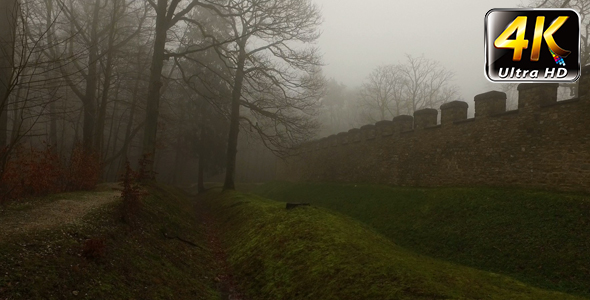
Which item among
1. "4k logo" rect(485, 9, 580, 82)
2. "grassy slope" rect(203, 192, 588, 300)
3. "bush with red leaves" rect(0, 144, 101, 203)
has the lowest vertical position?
"grassy slope" rect(203, 192, 588, 300)

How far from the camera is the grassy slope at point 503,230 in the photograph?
654 cm

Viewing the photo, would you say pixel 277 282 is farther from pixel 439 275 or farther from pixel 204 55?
pixel 204 55

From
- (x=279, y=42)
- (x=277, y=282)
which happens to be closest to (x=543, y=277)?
(x=277, y=282)

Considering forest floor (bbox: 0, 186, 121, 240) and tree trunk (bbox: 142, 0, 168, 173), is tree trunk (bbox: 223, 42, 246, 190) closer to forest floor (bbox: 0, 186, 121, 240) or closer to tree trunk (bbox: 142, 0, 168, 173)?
tree trunk (bbox: 142, 0, 168, 173)

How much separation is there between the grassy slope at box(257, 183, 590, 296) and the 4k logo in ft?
9.98

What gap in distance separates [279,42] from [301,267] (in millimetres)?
14920

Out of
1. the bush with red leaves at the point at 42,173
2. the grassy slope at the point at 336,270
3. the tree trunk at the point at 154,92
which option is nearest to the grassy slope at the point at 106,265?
the bush with red leaves at the point at 42,173

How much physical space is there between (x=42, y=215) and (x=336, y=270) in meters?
5.33

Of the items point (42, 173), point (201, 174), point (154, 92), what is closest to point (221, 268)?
point (42, 173)

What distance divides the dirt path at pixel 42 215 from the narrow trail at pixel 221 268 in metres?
2.86

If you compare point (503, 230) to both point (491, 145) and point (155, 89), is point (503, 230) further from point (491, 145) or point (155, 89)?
point (155, 89)

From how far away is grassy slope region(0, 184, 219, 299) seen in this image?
385 cm

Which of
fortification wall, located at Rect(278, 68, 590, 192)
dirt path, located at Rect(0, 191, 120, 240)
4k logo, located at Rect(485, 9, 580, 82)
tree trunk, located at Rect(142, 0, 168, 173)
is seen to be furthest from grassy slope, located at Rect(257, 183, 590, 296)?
tree trunk, located at Rect(142, 0, 168, 173)

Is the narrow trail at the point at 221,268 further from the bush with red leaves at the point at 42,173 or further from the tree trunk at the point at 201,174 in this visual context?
the tree trunk at the point at 201,174
